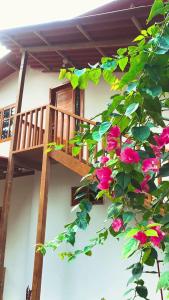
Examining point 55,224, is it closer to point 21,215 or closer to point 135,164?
point 21,215

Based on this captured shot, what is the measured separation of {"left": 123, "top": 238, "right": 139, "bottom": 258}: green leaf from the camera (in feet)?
3.38

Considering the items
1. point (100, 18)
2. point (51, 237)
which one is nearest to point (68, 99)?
point (100, 18)

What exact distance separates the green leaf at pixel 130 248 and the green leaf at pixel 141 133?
0.34m

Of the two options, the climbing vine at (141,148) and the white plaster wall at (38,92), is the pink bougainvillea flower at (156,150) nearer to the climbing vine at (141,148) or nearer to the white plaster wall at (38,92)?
the climbing vine at (141,148)

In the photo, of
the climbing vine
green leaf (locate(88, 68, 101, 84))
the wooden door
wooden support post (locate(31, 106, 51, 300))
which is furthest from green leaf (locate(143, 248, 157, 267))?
the wooden door

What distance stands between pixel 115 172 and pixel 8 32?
6111 millimetres

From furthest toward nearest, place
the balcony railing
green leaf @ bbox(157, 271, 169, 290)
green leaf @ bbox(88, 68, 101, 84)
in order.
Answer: the balcony railing, green leaf @ bbox(88, 68, 101, 84), green leaf @ bbox(157, 271, 169, 290)

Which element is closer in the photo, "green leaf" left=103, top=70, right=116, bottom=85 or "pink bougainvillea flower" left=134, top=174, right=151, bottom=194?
"pink bougainvillea flower" left=134, top=174, right=151, bottom=194

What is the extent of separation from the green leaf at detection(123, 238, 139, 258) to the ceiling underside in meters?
4.57

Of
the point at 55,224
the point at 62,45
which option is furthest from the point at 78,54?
the point at 55,224

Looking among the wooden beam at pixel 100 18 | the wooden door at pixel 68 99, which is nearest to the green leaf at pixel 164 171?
the wooden beam at pixel 100 18

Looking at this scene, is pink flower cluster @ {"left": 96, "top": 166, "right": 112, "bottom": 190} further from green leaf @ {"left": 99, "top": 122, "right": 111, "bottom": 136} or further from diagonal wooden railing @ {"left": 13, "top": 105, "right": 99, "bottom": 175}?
diagonal wooden railing @ {"left": 13, "top": 105, "right": 99, "bottom": 175}

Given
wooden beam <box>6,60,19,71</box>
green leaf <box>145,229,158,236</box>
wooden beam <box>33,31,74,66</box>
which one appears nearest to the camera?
green leaf <box>145,229,158,236</box>

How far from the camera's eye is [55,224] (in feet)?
22.6
